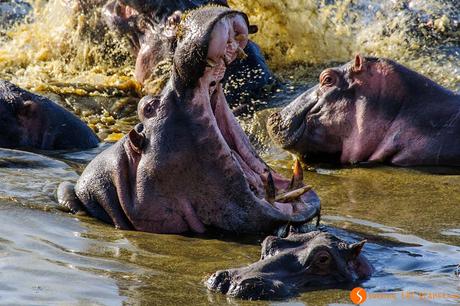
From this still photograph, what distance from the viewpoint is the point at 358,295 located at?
5137 mm

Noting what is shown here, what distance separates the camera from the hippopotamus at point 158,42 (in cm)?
1188

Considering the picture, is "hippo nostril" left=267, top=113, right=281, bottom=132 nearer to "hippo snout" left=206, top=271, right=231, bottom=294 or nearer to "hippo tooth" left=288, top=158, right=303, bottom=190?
"hippo tooth" left=288, top=158, right=303, bottom=190

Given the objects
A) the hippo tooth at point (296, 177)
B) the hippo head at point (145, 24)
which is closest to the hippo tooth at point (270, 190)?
the hippo tooth at point (296, 177)

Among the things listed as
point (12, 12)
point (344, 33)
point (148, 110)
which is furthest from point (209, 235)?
point (12, 12)

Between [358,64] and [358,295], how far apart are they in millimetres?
4739

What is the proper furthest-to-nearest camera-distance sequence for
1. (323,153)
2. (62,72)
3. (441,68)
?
(62,72) → (441,68) → (323,153)

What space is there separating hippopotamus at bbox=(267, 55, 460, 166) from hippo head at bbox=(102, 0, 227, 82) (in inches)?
91.7

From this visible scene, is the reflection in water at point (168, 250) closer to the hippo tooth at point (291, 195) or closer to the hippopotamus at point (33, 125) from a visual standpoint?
the hippo tooth at point (291, 195)

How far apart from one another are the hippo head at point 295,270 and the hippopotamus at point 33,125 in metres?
4.75

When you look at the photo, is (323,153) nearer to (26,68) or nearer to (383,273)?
(383,273)

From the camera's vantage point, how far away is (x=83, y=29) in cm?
1353

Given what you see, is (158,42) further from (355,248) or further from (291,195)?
(355,248)

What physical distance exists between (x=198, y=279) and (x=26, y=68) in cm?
976

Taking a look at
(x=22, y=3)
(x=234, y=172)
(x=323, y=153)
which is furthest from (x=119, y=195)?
(x=22, y=3)
